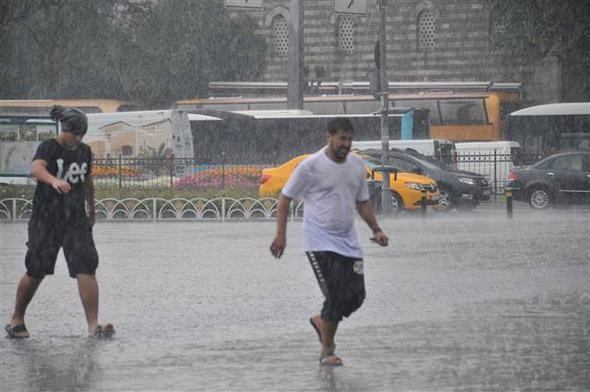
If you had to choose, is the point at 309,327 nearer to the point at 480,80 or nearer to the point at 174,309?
the point at 174,309

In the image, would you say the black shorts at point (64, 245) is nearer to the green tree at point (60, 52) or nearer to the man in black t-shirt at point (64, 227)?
the man in black t-shirt at point (64, 227)

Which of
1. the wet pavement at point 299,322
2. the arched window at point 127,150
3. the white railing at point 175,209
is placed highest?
the arched window at point 127,150

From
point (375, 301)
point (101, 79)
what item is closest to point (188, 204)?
point (375, 301)

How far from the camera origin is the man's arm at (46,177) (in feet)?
34.0

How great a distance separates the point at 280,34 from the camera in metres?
69.1

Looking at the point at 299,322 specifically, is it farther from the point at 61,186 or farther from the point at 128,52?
the point at 128,52

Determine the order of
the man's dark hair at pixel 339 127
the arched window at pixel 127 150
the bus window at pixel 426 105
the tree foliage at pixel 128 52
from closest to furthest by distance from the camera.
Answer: the man's dark hair at pixel 339 127, the arched window at pixel 127 150, the tree foliage at pixel 128 52, the bus window at pixel 426 105

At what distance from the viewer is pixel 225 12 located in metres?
64.2

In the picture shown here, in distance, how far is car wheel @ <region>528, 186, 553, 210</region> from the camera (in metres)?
35.4

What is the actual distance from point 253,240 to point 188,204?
27.7ft

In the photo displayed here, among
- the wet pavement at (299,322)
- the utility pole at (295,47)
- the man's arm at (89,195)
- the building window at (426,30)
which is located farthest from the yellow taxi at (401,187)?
the building window at (426,30)

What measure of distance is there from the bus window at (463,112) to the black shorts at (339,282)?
48547 mm

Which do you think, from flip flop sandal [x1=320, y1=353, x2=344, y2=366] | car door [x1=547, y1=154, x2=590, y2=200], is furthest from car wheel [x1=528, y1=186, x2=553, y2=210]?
flip flop sandal [x1=320, y1=353, x2=344, y2=366]

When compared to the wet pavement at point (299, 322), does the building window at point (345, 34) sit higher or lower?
higher
